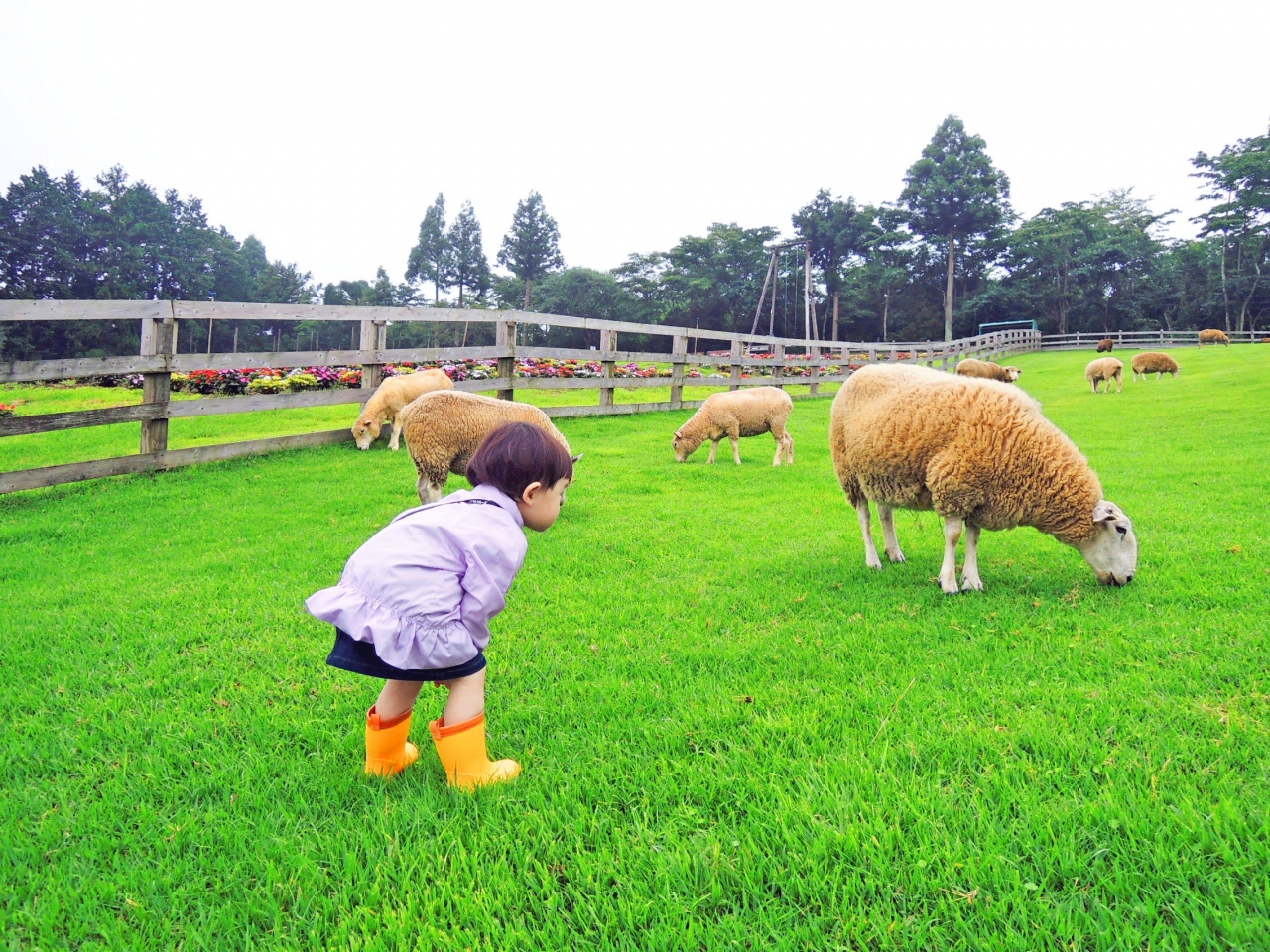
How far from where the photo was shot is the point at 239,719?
2.68 m

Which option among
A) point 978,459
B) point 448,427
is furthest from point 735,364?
point 978,459

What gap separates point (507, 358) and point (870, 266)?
52.8 metres

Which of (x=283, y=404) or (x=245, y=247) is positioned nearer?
(x=283, y=404)

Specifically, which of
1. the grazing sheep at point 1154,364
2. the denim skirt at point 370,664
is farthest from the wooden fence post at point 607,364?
the grazing sheep at point 1154,364

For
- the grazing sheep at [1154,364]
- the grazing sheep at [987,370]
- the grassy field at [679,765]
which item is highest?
the grazing sheep at [1154,364]

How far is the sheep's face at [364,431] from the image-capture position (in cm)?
991

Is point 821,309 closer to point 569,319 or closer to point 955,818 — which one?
point 569,319

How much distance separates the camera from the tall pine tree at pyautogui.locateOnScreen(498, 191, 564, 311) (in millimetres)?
73875

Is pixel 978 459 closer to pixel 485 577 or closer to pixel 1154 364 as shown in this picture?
pixel 485 577

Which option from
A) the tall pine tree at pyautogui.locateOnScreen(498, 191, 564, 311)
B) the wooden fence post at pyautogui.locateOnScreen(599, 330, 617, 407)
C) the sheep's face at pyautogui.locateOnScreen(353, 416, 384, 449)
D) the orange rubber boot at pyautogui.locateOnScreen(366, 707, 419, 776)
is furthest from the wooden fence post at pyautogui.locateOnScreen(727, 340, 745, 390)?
the tall pine tree at pyautogui.locateOnScreen(498, 191, 564, 311)

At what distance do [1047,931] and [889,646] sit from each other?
6.00 feet

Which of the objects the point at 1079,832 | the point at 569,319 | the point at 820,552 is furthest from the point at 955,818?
the point at 569,319

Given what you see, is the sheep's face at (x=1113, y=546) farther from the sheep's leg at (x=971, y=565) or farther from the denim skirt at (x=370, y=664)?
the denim skirt at (x=370, y=664)

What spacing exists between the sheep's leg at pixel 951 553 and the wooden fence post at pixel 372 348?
8.46m
